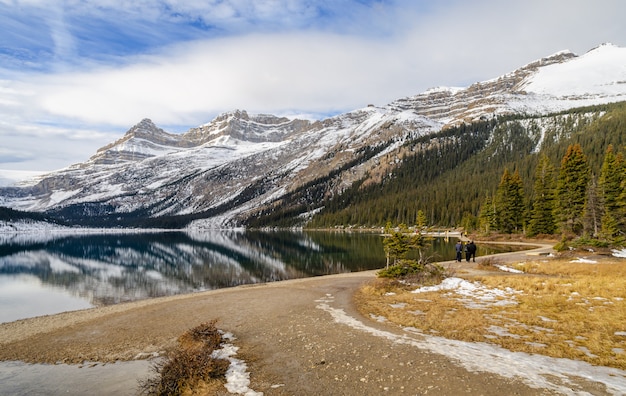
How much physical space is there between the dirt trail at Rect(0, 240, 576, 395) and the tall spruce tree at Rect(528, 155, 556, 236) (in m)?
64.8

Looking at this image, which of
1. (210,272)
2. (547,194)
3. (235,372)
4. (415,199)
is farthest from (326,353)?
(415,199)

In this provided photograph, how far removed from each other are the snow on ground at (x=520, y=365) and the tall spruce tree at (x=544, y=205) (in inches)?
2941

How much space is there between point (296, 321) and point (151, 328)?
9.24m

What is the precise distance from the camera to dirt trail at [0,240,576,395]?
38.1 ft

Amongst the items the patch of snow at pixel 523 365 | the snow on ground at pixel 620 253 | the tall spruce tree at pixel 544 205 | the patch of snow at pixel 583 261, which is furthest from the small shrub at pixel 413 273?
the tall spruce tree at pixel 544 205

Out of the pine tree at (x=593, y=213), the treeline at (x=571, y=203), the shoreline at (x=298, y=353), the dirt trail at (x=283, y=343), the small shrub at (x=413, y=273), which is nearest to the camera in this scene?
the shoreline at (x=298, y=353)

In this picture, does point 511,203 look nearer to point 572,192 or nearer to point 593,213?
point 572,192

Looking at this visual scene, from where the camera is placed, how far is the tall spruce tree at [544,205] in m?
77.2

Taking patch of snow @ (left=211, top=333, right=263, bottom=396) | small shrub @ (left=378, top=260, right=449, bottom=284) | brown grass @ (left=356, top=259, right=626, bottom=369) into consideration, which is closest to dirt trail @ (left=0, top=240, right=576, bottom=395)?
patch of snow @ (left=211, top=333, right=263, bottom=396)

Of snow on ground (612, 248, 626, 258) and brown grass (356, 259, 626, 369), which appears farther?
snow on ground (612, 248, 626, 258)

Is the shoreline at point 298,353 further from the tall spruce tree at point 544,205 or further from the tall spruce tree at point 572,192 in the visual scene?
the tall spruce tree at point 544,205

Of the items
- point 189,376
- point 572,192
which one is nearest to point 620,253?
point 572,192

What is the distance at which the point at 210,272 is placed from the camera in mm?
58688

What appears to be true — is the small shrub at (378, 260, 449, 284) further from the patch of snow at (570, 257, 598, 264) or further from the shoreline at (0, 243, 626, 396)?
the patch of snow at (570, 257, 598, 264)
